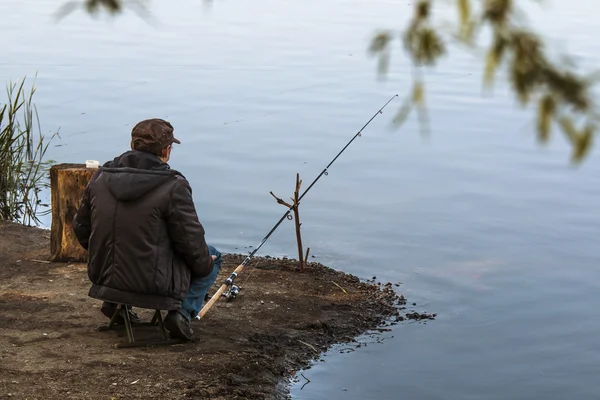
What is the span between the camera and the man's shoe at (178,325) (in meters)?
5.64

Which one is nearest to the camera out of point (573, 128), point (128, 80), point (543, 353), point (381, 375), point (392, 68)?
point (573, 128)

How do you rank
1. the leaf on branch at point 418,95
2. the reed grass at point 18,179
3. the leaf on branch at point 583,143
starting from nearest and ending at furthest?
the leaf on branch at point 583,143, the leaf on branch at point 418,95, the reed grass at point 18,179

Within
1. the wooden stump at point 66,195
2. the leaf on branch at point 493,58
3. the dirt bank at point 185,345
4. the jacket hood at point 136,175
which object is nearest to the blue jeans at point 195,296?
the dirt bank at point 185,345

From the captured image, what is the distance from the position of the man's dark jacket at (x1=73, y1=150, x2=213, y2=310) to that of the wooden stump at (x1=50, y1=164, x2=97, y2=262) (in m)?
1.85

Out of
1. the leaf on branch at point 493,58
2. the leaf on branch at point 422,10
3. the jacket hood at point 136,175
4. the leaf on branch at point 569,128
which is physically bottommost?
the jacket hood at point 136,175

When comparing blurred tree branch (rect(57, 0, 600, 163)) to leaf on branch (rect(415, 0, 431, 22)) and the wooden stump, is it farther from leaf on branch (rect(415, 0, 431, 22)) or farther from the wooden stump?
the wooden stump

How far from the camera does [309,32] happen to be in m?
23.8

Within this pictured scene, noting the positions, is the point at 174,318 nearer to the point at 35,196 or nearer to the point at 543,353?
the point at 543,353

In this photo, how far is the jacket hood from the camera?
5.21m

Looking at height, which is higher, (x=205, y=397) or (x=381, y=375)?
(x=205, y=397)

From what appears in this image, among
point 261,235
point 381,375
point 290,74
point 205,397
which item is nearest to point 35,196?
point 261,235

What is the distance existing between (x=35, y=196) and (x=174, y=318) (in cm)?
550

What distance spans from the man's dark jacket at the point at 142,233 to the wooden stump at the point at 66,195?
185 cm

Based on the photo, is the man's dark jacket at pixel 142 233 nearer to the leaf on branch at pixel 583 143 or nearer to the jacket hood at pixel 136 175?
the jacket hood at pixel 136 175
